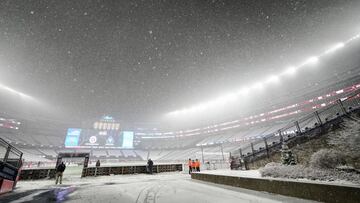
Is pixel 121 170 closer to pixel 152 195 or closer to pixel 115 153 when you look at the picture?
pixel 152 195

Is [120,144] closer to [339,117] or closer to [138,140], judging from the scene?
[138,140]

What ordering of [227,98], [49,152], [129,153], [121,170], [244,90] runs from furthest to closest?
1. [227,98]
2. [129,153]
3. [244,90]
4. [49,152]
5. [121,170]

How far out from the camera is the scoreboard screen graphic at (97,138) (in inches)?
2099

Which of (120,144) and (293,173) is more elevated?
(120,144)

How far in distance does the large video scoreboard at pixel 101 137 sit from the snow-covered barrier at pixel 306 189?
60.3 meters

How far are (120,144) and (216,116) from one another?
50.9 m

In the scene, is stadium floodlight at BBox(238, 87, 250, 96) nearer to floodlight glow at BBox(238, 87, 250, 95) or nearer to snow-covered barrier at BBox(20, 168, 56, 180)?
floodlight glow at BBox(238, 87, 250, 95)

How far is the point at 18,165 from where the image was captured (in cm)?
880

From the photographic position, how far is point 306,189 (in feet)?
13.5

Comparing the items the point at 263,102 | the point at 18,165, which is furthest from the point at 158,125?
the point at 18,165

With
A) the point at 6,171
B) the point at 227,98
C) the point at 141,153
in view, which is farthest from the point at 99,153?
→ the point at 6,171

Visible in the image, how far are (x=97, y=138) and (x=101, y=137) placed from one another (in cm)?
142

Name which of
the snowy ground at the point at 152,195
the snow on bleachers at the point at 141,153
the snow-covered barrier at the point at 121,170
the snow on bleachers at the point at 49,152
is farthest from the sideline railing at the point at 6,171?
the snow on bleachers at the point at 141,153

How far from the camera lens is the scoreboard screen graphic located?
2099 inches
